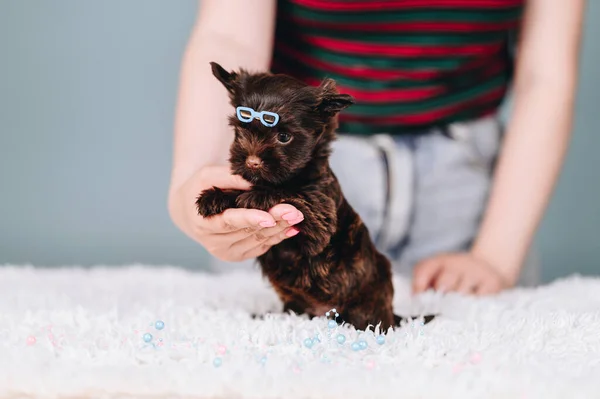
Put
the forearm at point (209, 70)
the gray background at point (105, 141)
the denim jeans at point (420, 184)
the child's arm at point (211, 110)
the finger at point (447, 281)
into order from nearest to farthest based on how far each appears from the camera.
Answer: the child's arm at point (211, 110) → the forearm at point (209, 70) → the finger at point (447, 281) → the denim jeans at point (420, 184) → the gray background at point (105, 141)

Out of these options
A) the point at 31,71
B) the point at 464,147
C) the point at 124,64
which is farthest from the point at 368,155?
the point at 31,71

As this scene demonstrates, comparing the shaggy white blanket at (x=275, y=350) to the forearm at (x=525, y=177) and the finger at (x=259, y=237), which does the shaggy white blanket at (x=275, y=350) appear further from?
the forearm at (x=525, y=177)

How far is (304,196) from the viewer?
0.72 metres

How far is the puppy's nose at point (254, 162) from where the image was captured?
0.67 m

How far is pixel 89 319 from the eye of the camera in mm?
807

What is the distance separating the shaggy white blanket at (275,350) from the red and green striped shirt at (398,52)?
41 centimetres

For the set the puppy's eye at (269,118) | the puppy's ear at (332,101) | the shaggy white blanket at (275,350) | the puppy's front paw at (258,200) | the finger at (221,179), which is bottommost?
the shaggy white blanket at (275,350)

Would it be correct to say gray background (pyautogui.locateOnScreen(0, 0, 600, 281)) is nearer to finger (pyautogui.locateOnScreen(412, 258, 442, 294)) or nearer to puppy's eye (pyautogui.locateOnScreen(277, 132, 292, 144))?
finger (pyautogui.locateOnScreen(412, 258, 442, 294))

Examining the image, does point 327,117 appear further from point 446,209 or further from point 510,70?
point 510,70

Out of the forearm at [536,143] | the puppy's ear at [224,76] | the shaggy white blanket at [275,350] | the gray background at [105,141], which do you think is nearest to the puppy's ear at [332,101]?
the puppy's ear at [224,76]

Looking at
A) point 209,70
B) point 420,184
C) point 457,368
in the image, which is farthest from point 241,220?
point 420,184

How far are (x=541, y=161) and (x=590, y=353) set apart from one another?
56 centimetres

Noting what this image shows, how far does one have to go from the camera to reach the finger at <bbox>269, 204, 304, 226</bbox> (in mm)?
686

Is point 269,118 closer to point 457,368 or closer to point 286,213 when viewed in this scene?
point 286,213
